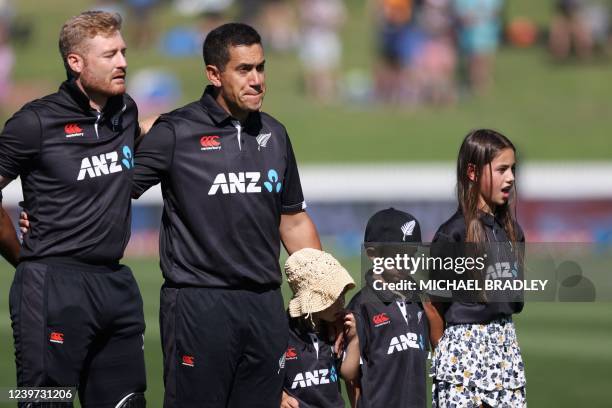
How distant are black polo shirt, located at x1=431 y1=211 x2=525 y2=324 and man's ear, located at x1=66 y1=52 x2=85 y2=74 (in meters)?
2.09

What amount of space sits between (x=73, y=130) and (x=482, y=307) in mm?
2342

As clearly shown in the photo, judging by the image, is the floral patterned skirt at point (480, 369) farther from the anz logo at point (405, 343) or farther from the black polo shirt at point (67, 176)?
the black polo shirt at point (67, 176)

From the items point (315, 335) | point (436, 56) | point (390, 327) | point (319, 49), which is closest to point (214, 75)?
point (315, 335)

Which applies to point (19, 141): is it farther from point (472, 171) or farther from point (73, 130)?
point (472, 171)

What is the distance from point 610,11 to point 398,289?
842 inches

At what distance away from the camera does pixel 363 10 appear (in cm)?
2697

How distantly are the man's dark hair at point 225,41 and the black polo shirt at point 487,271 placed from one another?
144 cm

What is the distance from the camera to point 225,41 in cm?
571

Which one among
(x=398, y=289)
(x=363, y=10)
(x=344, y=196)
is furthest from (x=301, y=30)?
(x=398, y=289)

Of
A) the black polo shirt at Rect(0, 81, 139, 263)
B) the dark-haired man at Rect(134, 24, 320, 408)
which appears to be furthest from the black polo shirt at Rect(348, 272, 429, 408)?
the black polo shirt at Rect(0, 81, 139, 263)

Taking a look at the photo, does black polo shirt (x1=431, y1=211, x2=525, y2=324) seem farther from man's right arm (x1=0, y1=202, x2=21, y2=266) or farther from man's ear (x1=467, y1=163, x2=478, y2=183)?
man's right arm (x1=0, y1=202, x2=21, y2=266)

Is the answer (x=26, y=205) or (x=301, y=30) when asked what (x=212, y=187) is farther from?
(x=301, y=30)

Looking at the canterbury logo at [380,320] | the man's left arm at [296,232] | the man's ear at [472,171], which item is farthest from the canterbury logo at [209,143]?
the man's ear at [472,171]

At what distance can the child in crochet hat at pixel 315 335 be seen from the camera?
230 inches
